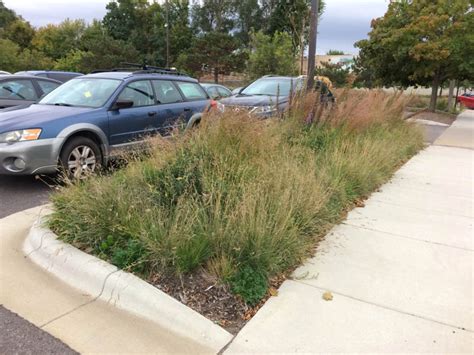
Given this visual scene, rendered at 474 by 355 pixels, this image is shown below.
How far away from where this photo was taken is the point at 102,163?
649 cm

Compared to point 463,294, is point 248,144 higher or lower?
higher

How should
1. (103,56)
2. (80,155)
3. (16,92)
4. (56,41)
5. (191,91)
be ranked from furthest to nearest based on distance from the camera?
(56,41) → (103,56) → (16,92) → (191,91) → (80,155)

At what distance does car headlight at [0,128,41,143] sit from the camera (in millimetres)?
5540

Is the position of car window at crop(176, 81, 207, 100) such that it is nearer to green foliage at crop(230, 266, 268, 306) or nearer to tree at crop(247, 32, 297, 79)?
green foliage at crop(230, 266, 268, 306)

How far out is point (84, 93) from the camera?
22.6 ft

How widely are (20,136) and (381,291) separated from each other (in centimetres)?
473

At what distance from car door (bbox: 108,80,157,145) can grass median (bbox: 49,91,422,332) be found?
1.86m

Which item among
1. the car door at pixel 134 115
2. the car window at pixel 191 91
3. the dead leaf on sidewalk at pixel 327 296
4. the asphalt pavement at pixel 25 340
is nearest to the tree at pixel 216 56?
the car window at pixel 191 91

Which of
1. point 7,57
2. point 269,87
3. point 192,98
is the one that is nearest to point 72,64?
point 7,57

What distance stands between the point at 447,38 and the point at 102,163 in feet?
60.0

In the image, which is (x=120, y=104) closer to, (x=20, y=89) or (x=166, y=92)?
(x=166, y=92)

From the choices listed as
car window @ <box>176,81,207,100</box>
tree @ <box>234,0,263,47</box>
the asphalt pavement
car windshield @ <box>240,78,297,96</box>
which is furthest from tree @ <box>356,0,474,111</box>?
tree @ <box>234,0,263,47</box>

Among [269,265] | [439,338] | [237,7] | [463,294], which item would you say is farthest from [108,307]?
[237,7]

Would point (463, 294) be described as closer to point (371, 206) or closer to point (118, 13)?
point (371, 206)
